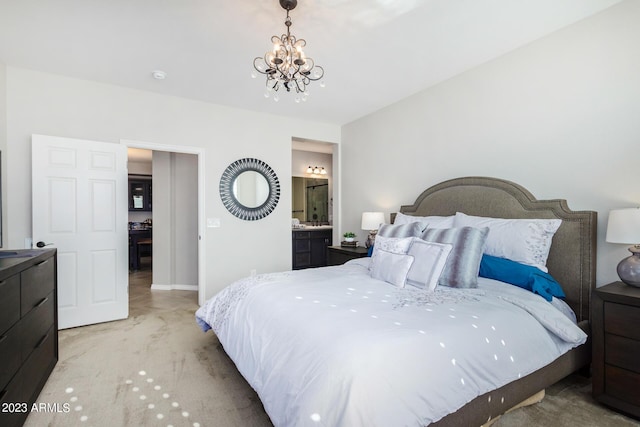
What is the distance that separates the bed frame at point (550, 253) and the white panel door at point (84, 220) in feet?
11.5

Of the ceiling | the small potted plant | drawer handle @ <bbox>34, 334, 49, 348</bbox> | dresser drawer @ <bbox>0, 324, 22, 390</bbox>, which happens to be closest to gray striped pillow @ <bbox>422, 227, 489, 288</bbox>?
the ceiling

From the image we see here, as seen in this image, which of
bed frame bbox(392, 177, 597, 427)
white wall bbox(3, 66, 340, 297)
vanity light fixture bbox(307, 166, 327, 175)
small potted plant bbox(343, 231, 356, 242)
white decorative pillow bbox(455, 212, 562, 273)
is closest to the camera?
bed frame bbox(392, 177, 597, 427)

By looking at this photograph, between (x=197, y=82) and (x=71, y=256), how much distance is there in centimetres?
229

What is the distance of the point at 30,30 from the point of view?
2449 millimetres

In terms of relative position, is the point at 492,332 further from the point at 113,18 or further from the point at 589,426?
the point at 113,18

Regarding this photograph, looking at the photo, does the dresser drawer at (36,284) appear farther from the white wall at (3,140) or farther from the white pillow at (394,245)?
the white pillow at (394,245)

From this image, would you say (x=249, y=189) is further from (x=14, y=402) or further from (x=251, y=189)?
(x=14, y=402)

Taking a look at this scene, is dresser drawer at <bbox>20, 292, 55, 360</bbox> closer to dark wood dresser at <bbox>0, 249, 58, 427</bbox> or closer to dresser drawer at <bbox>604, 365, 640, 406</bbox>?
dark wood dresser at <bbox>0, 249, 58, 427</bbox>

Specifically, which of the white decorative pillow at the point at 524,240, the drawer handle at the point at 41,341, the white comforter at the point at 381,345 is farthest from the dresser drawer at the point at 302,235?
the drawer handle at the point at 41,341

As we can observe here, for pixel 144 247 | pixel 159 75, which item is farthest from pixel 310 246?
pixel 144 247

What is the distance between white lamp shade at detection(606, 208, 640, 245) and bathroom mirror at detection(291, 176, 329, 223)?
509 centimetres

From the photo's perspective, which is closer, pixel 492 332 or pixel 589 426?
pixel 492 332

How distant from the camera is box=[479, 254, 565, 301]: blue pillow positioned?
210 cm

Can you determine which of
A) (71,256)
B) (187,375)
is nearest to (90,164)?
(71,256)
